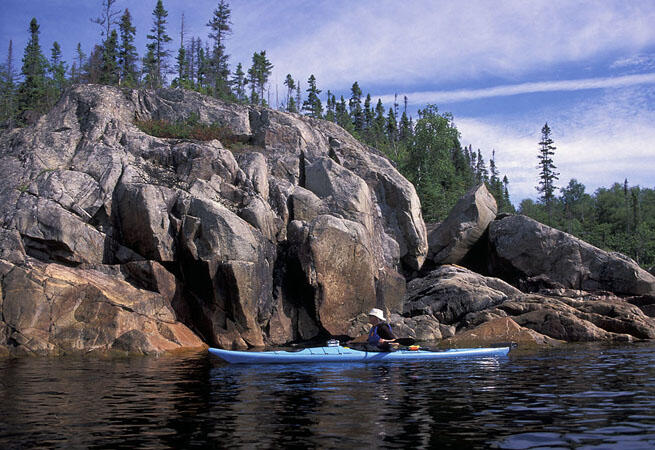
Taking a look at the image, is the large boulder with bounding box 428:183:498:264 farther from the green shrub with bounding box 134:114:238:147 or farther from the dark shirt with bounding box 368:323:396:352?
the dark shirt with bounding box 368:323:396:352

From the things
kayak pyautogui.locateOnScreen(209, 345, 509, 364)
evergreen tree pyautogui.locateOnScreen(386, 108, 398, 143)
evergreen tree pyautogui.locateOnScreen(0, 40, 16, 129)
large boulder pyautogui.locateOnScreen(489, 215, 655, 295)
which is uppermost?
evergreen tree pyautogui.locateOnScreen(386, 108, 398, 143)

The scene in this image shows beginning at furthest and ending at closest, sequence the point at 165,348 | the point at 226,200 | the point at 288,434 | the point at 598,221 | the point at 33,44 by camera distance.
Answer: the point at 598,221
the point at 33,44
the point at 226,200
the point at 165,348
the point at 288,434

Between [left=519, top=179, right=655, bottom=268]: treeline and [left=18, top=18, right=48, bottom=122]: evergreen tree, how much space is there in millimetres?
59674

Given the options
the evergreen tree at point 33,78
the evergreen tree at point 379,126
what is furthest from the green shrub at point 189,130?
the evergreen tree at point 379,126

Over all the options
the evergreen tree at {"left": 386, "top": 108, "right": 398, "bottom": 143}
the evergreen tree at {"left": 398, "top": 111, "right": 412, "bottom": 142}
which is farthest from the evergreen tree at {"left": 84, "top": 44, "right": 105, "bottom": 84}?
the evergreen tree at {"left": 398, "top": 111, "right": 412, "bottom": 142}

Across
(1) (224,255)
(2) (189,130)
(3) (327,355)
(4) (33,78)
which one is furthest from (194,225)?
(4) (33,78)

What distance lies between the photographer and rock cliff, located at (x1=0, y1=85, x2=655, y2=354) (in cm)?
1809

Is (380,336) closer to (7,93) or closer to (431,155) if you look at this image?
(431,155)

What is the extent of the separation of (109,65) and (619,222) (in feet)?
208

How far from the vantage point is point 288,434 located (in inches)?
242

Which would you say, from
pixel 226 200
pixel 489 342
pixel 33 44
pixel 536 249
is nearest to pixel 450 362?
pixel 489 342

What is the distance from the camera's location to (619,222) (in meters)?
71.2

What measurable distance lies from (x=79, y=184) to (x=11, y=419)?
15.8m

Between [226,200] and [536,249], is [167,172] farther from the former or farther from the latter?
[536,249]
